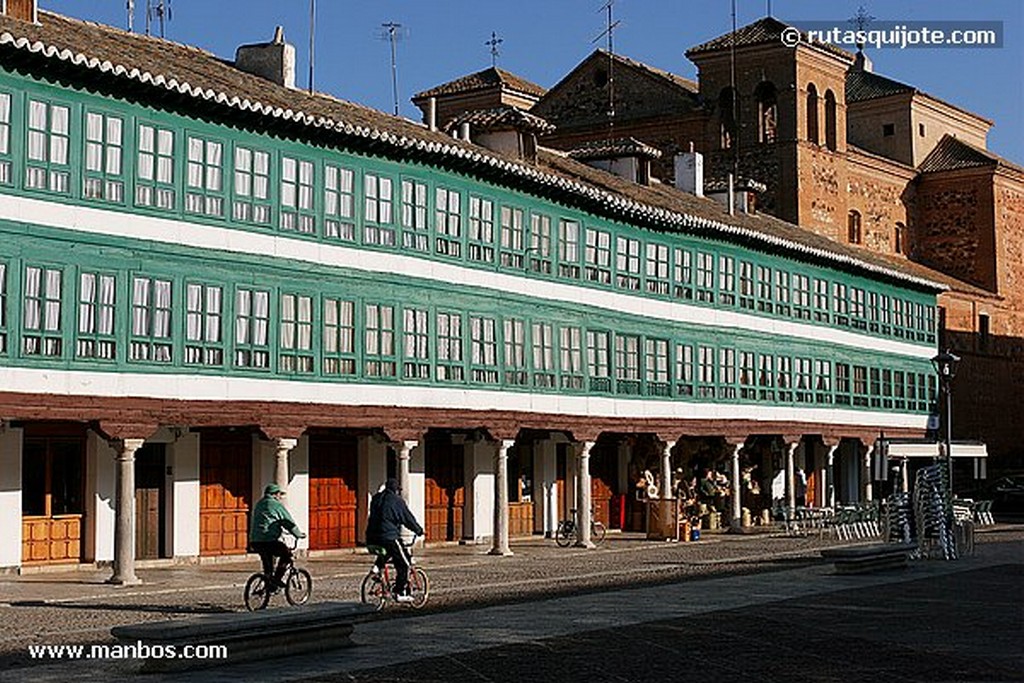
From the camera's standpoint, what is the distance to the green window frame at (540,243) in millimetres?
34906

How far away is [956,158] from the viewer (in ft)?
235

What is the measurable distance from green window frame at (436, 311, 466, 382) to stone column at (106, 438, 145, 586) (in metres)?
8.14

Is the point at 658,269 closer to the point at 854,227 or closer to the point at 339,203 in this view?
the point at 339,203

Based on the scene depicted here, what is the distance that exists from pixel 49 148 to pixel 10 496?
19.3 ft

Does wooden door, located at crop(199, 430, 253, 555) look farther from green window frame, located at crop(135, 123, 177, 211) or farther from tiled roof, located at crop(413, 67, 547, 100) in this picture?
tiled roof, located at crop(413, 67, 547, 100)

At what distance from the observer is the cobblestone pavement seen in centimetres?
1781

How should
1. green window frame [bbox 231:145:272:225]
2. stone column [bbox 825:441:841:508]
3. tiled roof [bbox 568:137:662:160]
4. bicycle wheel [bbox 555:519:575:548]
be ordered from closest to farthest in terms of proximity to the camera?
green window frame [bbox 231:145:272:225] < bicycle wheel [bbox 555:519:575:548] < tiled roof [bbox 568:137:662:160] < stone column [bbox 825:441:841:508]

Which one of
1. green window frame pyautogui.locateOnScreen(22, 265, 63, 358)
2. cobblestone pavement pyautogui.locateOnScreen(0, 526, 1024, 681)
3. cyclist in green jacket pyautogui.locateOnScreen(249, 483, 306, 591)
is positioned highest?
green window frame pyautogui.locateOnScreen(22, 265, 63, 358)

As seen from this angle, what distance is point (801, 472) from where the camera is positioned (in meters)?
48.1

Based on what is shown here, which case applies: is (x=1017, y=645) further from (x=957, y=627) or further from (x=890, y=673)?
(x=890, y=673)

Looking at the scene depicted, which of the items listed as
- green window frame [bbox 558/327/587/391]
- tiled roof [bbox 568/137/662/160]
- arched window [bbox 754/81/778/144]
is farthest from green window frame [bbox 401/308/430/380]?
arched window [bbox 754/81/778/144]

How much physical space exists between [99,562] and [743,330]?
20.6m

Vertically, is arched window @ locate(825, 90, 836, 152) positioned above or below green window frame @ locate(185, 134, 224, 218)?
above

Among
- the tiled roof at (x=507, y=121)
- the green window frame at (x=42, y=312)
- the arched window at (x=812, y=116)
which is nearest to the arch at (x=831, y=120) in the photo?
the arched window at (x=812, y=116)
